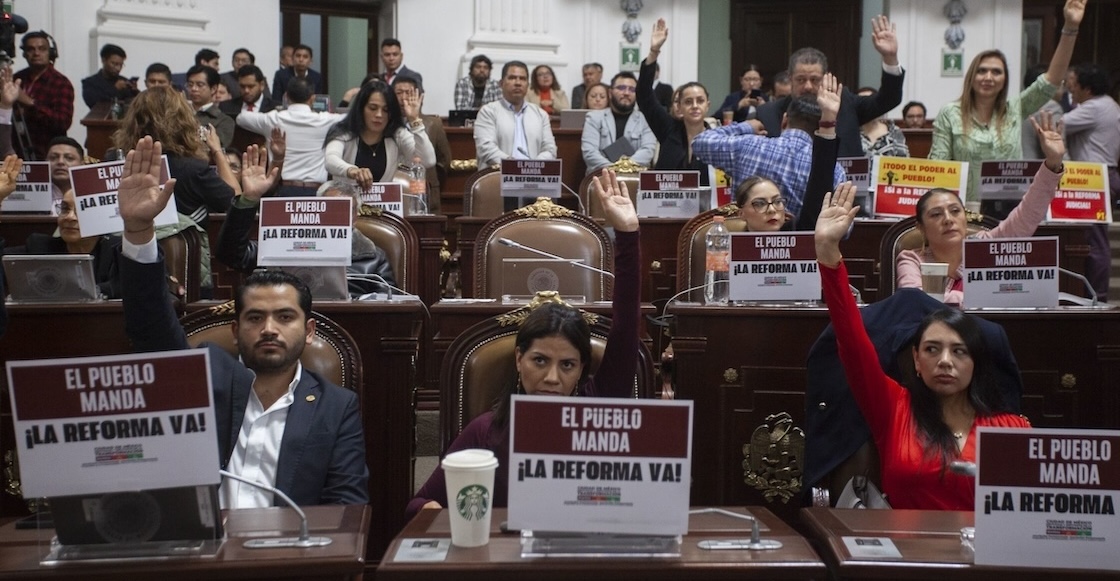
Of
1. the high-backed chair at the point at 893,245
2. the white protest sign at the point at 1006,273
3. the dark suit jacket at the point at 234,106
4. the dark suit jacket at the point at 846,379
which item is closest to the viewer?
the dark suit jacket at the point at 846,379

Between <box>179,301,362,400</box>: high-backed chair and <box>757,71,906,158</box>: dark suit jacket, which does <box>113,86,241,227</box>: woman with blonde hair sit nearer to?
<box>179,301,362,400</box>: high-backed chair

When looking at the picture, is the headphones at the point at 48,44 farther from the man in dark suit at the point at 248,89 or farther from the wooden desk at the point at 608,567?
the wooden desk at the point at 608,567

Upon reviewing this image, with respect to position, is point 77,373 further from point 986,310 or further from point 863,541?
point 986,310

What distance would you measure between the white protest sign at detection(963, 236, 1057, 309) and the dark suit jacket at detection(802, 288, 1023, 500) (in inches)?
19.6

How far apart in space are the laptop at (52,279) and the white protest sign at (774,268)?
6.48 feet

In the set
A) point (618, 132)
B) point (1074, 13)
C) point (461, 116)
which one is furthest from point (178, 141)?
point (461, 116)

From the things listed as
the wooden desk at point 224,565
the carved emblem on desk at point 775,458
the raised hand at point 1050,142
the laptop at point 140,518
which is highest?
the raised hand at point 1050,142

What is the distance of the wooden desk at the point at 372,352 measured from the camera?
341 cm

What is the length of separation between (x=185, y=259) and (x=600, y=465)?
2.82 metres

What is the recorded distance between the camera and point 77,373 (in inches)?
79.5

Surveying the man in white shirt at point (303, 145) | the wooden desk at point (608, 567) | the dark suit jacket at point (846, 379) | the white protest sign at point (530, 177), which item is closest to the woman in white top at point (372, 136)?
the white protest sign at point (530, 177)

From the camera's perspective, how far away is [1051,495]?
200 centimetres

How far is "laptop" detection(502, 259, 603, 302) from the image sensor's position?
14.4ft

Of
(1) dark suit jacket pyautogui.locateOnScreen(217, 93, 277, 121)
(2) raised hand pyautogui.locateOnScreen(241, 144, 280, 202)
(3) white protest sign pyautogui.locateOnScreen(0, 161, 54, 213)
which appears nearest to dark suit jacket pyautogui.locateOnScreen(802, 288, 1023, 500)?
(2) raised hand pyautogui.locateOnScreen(241, 144, 280, 202)
